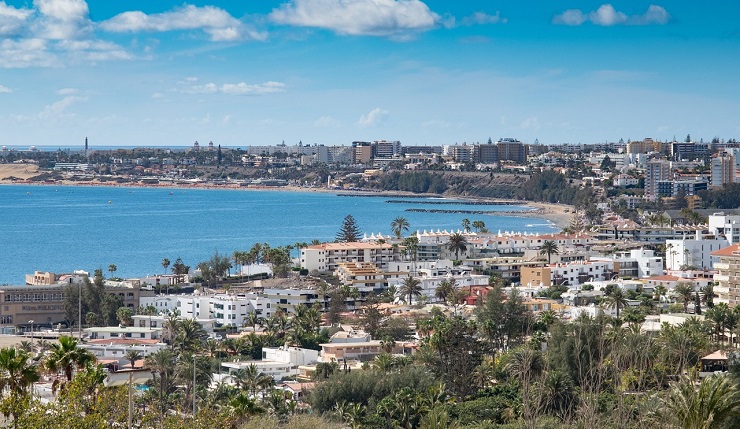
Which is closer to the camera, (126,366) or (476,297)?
(126,366)

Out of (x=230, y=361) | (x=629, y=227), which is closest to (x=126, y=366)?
(x=230, y=361)

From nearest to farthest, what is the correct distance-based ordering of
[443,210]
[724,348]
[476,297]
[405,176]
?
[724,348] < [476,297] < [443,210] < [405,176]

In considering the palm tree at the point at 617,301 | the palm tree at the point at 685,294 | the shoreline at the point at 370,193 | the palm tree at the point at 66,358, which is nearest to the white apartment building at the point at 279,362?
the palm tree at the point at 617,301

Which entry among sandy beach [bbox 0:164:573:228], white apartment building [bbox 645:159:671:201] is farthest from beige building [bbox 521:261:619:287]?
white apartment building [bbox 645:159:671:201]

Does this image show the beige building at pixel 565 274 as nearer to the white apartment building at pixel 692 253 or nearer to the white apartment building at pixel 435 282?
the white apartment building at pixel 435 282

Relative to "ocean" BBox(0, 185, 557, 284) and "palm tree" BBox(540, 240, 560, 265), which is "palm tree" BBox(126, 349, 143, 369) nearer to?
"palm tree" BBox(540, 240, 560, 265)

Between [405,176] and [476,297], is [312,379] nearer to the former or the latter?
[476,297]

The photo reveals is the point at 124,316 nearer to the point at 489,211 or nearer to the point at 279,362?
the point at 279,362
